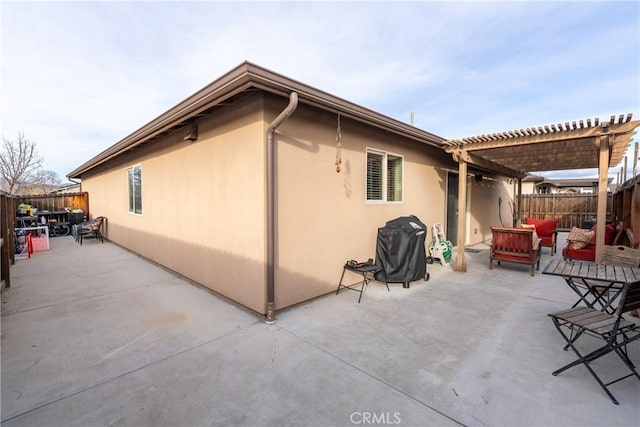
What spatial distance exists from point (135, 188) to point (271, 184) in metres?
5.82

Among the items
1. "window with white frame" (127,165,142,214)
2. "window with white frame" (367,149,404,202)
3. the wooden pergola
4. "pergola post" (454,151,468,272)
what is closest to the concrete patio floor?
"pergola post" (454,151,468,272)

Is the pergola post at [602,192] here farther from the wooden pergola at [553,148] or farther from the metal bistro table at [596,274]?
the metal bistro table at [596,274]

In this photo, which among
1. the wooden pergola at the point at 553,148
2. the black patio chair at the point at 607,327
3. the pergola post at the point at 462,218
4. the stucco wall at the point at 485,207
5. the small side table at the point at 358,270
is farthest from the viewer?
the stucco wall at the point at 485,207

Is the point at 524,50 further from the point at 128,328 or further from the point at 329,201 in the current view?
the point at 128,328

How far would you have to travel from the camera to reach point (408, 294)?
4.23 metres

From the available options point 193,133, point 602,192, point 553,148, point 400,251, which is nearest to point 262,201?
point 193,133

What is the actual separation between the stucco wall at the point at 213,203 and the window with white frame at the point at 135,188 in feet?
1.13

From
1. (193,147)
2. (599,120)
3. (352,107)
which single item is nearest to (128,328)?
(193,147)

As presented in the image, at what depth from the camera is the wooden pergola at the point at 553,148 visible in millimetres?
4242

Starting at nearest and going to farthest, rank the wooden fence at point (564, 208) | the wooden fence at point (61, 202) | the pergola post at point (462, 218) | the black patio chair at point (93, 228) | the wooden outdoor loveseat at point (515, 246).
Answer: the wooden outdoor loveseat at point (515, 246)
the pergola post at point (462, 218)
the black patio chair at point (93, 228)
the wooden fence at point (61, 202)
the wooden fence at point (564, 208)

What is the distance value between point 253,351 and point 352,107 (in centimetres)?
312

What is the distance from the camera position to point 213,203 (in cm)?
427

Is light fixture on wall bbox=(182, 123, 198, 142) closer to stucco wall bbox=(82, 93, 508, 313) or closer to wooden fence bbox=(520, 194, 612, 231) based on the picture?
stucco wall bbox=(82, 93, 508, 313)

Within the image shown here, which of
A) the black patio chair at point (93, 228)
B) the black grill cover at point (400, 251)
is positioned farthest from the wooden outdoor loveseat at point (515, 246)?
the black patio chair at point (93, 228)
